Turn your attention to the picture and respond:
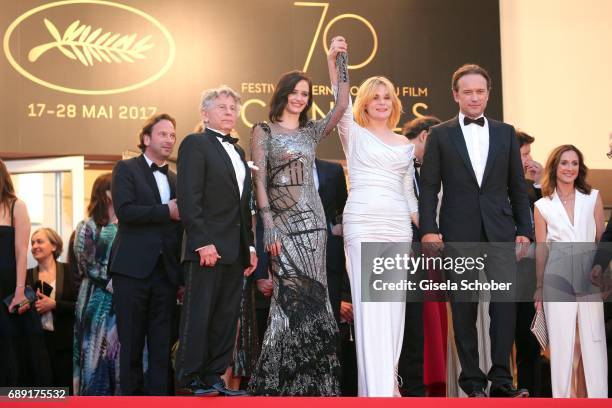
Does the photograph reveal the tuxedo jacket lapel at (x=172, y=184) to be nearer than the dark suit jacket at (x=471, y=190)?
No

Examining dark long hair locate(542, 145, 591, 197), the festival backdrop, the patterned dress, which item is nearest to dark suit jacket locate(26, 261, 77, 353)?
the patterned dress

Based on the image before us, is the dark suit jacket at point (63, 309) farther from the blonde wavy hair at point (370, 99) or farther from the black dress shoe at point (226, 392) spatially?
the blonde wavy hair at point (370, 99)

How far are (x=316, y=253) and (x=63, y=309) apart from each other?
2.16m

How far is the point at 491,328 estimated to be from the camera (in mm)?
5102

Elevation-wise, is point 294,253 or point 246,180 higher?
point 246,180

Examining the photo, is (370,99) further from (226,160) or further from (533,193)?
(533,193)

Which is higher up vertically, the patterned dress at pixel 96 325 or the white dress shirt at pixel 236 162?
the white dress shirt at pixel 236 162

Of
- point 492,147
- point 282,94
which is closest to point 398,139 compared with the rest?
point 492,147

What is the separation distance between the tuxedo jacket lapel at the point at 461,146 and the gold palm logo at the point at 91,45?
182 inches

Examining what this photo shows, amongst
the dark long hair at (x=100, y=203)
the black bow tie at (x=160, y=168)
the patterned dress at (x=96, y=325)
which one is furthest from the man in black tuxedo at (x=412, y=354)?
the dark long hair at (x=100, y=203)

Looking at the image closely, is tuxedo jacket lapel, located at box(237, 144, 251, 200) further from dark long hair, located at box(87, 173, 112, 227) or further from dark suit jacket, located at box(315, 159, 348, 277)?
dark long hair, located at box(87, 173, 112, 227)

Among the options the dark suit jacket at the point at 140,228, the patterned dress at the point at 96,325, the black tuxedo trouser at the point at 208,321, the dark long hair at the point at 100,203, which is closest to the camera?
the black tuxedo trouser at the point at 208,321

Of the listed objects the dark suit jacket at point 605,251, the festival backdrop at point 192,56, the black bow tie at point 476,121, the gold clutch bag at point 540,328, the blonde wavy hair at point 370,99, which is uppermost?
A: the festival backdrop at point 192,56

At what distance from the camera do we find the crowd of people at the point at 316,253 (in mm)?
5086
